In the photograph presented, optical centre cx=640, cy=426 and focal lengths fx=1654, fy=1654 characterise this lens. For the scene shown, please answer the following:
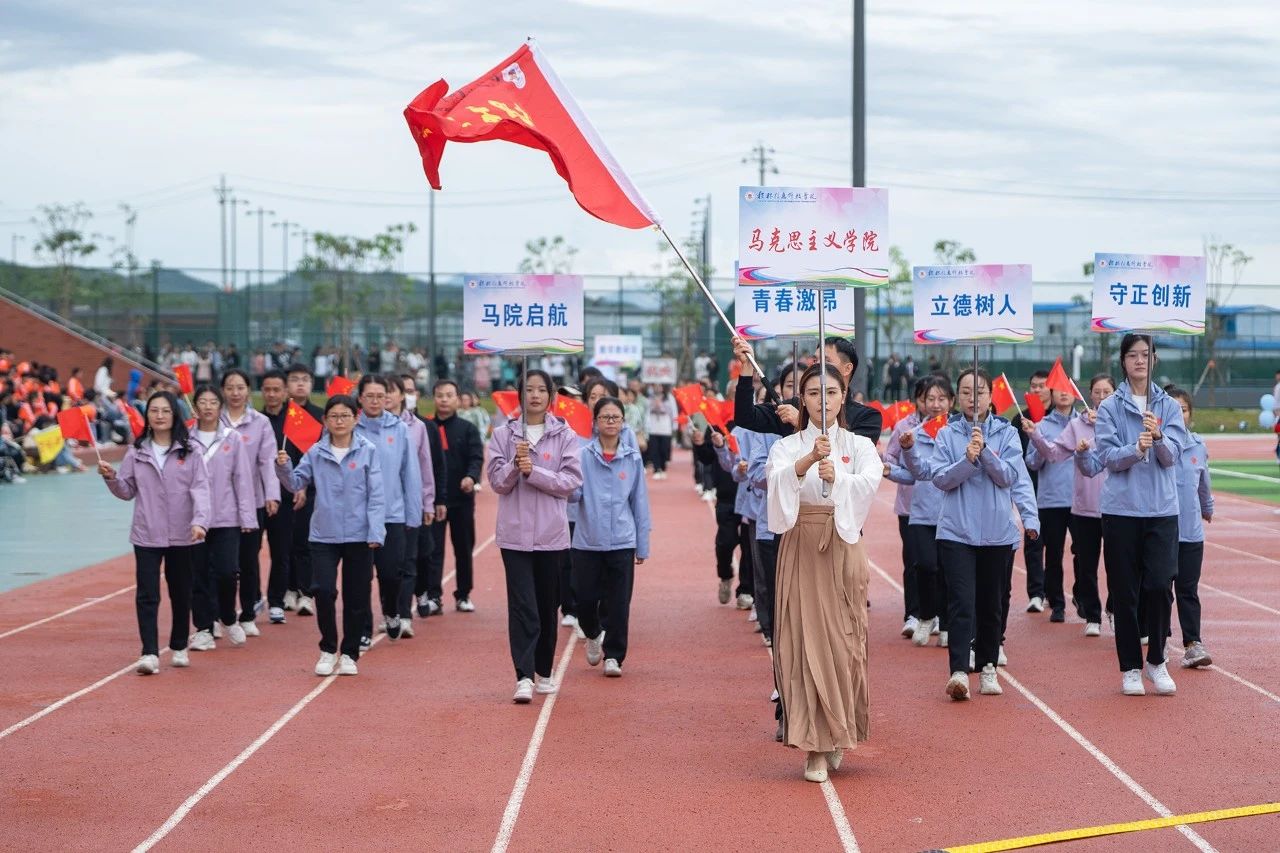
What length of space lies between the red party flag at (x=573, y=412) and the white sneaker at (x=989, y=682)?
3.00 meters

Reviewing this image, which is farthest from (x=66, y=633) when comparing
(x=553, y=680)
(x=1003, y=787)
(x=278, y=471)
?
(x=1003, y=787)

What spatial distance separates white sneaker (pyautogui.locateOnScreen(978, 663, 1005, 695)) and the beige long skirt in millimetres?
2049

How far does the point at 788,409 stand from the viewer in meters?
7.45

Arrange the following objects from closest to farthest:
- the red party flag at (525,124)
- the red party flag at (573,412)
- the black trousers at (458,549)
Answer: the red party flag at (525,124) < the red party flag at (573,412) < the black trousers at (458,549)

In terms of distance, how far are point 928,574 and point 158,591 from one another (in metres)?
5.03

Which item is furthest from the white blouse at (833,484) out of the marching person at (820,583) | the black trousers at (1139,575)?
the black trousers at (1139,575)

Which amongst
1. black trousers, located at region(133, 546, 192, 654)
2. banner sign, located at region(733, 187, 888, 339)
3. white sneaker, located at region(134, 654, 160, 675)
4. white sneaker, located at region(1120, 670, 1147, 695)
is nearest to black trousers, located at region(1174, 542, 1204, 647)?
white sneaker, located at region(1120, 670, 1147, 695)

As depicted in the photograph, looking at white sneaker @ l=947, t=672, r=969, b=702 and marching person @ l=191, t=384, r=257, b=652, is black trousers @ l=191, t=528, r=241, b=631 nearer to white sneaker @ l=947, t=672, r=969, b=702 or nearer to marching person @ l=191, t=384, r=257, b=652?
marching person @ l=191, t=384, r=257, b=652

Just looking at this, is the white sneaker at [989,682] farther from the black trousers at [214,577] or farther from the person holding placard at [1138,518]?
the black trousers at [214,577]

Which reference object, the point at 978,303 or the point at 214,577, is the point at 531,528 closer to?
the point at 214,577

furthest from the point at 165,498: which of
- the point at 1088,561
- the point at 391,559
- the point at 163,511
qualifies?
the point at 1088,561

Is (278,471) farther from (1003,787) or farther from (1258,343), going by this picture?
(1258,343)

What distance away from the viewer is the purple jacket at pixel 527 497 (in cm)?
931

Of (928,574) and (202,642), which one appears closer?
(202,642)
